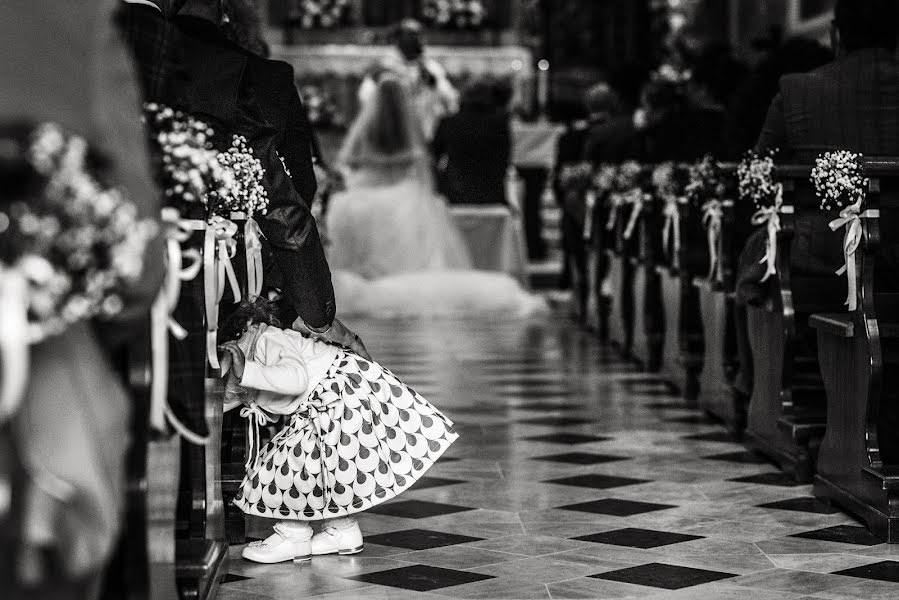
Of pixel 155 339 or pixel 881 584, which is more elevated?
pixel 155 339

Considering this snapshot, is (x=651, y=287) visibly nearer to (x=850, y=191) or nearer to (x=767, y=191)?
(x=767, y=191)

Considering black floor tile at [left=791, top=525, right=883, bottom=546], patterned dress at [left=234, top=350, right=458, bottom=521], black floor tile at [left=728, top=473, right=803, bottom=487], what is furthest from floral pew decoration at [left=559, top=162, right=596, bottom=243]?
patterned dress at [left=234, top=350, right=458, bottom=521]

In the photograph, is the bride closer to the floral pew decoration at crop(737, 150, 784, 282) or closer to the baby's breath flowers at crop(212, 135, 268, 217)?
the floral pew decoration at crop(737, 150, 784, 282)

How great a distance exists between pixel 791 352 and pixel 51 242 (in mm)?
4076

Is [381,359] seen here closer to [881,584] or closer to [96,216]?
[881,584]

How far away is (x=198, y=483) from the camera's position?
364 cm

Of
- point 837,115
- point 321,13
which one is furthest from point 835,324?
point 321,13

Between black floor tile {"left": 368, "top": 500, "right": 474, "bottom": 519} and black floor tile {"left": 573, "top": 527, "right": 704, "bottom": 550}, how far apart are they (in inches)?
23.6

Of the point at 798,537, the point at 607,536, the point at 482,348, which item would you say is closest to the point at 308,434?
the point at 607,536

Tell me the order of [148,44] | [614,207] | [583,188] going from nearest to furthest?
1. [148,44]
2. [614,207]
3. [583,188]

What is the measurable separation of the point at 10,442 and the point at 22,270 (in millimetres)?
273

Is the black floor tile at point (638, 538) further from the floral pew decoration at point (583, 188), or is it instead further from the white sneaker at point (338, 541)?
the floral pew decoration at point (583, 188)

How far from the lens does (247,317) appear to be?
4.37 meters

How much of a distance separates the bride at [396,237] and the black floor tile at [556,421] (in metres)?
5.41
